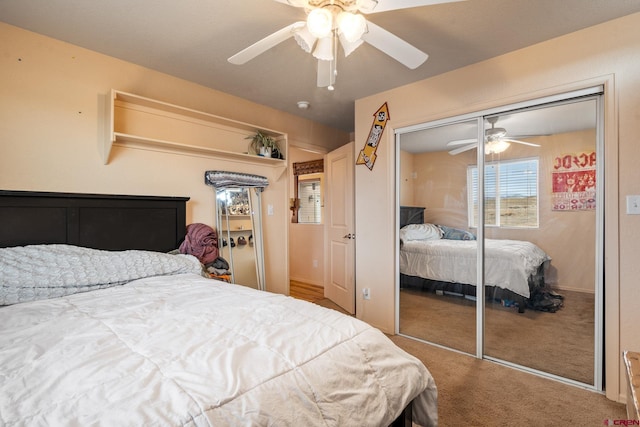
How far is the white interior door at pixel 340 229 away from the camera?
3.61 metres

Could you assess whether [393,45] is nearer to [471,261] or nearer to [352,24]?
[352,24]

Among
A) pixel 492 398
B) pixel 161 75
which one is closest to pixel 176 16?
pixel 161 75

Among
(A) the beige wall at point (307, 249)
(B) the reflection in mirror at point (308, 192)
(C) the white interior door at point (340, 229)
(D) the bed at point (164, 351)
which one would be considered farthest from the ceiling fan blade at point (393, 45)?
(B) the reflection in mirror at point (308, 192)

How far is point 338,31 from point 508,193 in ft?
5.93

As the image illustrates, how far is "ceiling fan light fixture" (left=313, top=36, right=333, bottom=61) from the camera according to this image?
61.9 inches

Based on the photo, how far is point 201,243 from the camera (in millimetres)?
2533

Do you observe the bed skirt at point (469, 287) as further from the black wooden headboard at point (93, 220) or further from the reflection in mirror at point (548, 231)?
the black wooden headboard at point (93, 220)

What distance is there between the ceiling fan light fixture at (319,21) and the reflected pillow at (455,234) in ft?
6.59

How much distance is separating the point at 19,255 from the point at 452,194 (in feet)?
10.1

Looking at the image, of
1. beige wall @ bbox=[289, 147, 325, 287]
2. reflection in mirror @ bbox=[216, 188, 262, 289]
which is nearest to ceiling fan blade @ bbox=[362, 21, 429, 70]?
reflection in mirror @ bbox=[216, 188, 262, 289]

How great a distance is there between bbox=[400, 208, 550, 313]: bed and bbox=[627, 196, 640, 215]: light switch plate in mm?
577

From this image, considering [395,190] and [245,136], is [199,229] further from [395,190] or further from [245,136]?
[395,190]

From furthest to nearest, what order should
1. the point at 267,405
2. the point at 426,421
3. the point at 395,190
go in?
the point at 395,190 → the point at 426,421 → the point at 267,405

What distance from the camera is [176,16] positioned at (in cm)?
187
